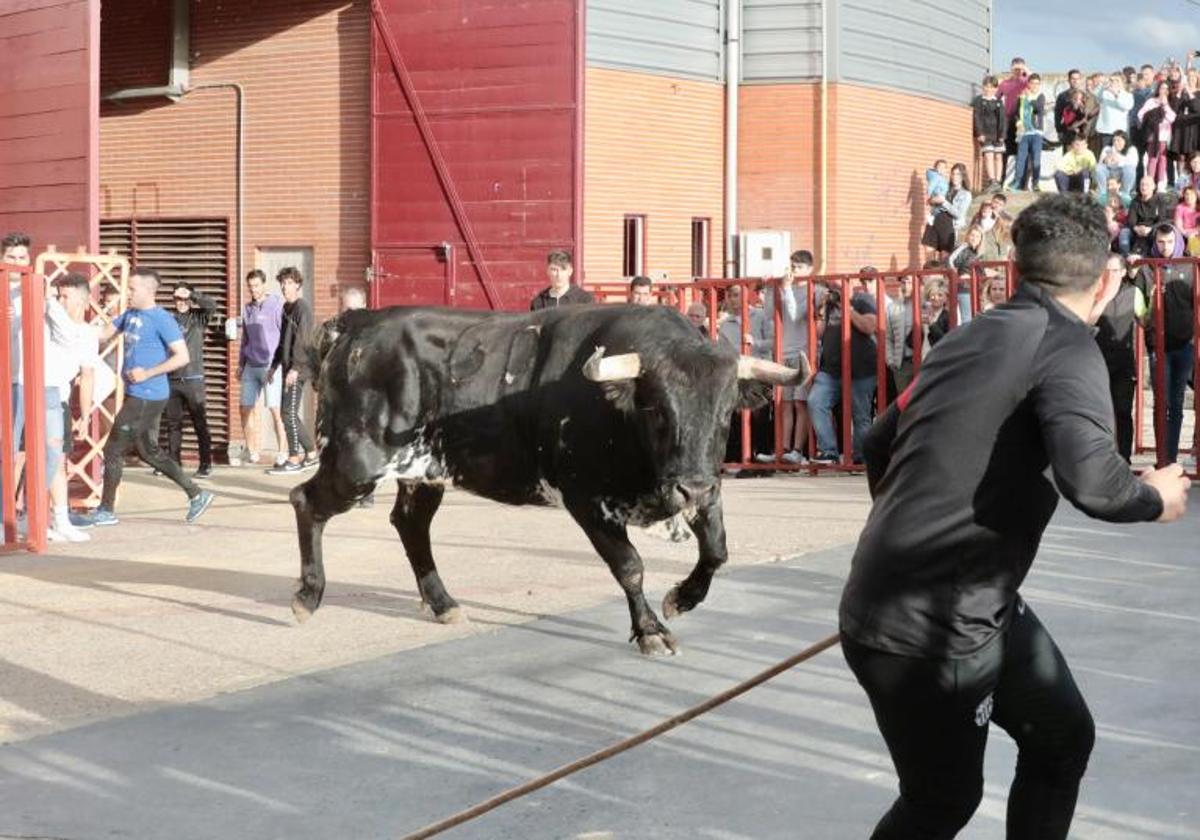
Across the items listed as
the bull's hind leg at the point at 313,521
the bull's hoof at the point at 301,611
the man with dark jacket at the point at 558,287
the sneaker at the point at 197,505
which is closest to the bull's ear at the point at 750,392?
the bull's hind leg at the point at 313,521

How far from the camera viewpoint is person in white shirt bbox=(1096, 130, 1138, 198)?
2223 centimetres

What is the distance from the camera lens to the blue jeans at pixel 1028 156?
24.2 m

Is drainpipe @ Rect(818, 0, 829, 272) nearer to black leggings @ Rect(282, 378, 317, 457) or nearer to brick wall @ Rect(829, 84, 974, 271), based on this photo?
brick wall @ Rect(829, 84, 974, 271)

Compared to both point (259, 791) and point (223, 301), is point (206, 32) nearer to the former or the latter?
point (223, 301)

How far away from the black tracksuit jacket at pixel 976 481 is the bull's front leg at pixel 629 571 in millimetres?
4127

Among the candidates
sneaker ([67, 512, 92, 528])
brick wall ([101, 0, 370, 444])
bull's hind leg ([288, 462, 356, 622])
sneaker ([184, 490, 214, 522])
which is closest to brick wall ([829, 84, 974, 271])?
brick wall ([101, 0, 370, 444])

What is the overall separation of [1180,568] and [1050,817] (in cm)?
654

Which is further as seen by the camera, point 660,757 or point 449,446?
point 449,446

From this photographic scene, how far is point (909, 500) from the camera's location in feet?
13.4

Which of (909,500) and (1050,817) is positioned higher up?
(909,500)

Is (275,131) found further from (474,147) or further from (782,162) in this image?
(782,162)

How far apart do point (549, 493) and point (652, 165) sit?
13.2 meters

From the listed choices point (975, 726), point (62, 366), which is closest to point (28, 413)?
point (62, 366)

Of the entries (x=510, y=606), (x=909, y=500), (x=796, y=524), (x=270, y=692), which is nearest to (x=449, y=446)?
(x=510, y=606)
